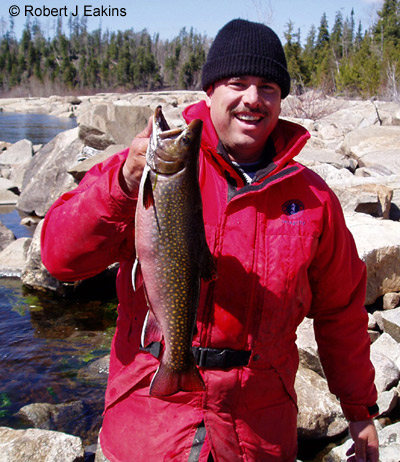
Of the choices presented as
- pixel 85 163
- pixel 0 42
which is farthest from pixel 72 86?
pixel 85 163

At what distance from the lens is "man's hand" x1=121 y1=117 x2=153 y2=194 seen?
1.99 m

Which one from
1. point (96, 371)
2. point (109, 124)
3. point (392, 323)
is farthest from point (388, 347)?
point (109, 124)

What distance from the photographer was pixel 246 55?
2.52 metres

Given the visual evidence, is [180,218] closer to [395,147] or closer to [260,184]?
[260,184]

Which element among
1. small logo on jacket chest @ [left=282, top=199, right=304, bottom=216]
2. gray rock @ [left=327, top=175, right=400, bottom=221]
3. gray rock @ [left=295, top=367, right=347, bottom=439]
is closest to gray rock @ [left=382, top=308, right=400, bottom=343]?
gray rock @ [left=295, top=367, right=347, bottom=439]

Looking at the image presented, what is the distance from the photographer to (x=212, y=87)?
8.80ft

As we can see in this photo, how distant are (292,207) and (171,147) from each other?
763 millimetres

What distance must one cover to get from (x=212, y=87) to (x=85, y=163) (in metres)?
9.19

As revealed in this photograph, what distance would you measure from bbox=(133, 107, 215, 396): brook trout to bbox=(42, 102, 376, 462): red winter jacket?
140 mm

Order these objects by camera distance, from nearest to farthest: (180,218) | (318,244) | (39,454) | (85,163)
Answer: (180,218) < (318,244) < (39,454) < (85,163)

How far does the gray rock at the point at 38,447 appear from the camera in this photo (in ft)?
11.1

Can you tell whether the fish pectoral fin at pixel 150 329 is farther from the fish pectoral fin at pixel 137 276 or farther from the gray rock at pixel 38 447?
the gray rock at pixel 38 447

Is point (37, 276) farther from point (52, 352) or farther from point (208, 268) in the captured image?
point (208, 268)

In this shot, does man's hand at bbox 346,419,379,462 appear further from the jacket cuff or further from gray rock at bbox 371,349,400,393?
gray rock at bbox 371,349,400,393
